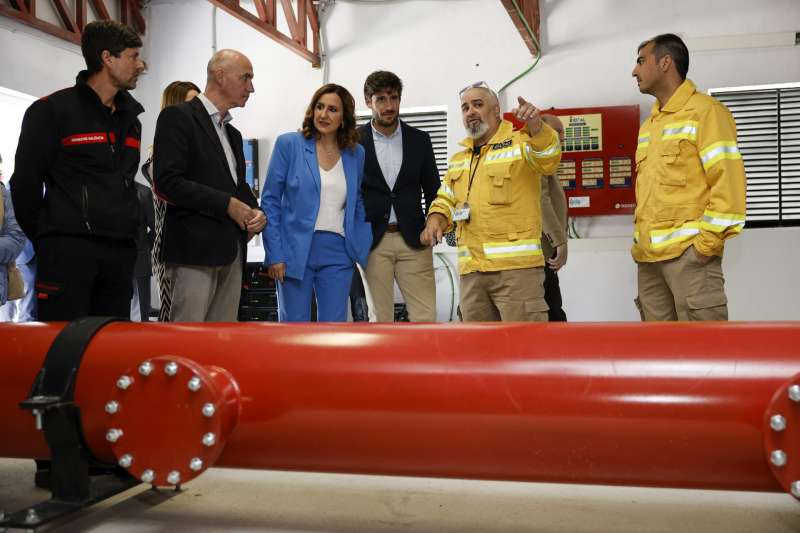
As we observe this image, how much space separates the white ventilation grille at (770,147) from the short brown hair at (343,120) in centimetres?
419

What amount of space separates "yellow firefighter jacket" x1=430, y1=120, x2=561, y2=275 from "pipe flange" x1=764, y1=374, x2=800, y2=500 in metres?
1.68

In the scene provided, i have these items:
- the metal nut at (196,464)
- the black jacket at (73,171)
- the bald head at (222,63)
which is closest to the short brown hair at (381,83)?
the bald head at (222,63)

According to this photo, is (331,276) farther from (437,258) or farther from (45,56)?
(45,56)

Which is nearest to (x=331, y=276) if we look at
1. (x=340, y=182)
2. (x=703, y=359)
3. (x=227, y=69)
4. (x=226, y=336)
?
(x=340, y=182)

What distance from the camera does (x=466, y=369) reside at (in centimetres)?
128

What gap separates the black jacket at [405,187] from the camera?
10.1 ft

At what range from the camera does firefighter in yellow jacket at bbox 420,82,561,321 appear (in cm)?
278

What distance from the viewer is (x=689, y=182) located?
263 cm

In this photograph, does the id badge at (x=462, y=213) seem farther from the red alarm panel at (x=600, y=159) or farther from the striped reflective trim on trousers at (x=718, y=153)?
the red alarm panel at (x=600, y=159)

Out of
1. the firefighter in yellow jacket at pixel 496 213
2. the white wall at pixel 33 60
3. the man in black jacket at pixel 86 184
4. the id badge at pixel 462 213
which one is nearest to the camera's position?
the man in black jacket at pixel 86 184

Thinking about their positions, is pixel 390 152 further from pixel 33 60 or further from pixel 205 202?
pixel 33 60

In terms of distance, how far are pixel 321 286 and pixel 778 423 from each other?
1956 mm

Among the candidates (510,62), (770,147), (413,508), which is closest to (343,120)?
(413,508)

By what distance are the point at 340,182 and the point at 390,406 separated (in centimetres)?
172
